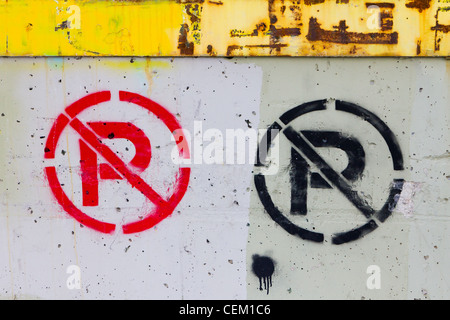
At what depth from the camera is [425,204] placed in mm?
1531

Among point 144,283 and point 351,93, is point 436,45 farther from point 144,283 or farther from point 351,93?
point 144,283

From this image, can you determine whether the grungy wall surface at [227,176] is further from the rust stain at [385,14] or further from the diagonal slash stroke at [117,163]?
the rust stain at [385,14]

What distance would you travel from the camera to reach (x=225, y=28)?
4.83 ft

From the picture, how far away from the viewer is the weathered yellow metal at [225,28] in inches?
57.2

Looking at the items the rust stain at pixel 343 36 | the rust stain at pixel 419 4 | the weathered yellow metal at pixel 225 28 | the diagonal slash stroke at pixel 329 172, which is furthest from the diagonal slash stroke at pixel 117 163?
the rust stain at pixel 419 4

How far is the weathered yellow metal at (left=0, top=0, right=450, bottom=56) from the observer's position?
1.45m

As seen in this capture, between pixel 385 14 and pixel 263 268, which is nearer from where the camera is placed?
pixel 385 14

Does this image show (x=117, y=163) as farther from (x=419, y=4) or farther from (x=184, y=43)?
(x=419, y=4)

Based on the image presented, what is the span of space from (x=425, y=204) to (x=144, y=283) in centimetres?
110

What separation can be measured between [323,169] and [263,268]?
1.45 feet

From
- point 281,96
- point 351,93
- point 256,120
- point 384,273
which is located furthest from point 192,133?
point 384,273

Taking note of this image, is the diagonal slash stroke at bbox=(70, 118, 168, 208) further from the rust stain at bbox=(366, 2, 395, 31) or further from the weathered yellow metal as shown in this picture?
the rust stain at bbox=(366, 2, 395, 31)

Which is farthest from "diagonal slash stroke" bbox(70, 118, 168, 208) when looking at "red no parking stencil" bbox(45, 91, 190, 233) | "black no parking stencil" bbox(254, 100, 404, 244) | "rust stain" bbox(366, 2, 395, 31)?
"rust stain" bbox(366, 2, 395, 31)

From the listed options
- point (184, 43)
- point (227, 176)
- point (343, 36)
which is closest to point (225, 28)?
point (184, 43)
